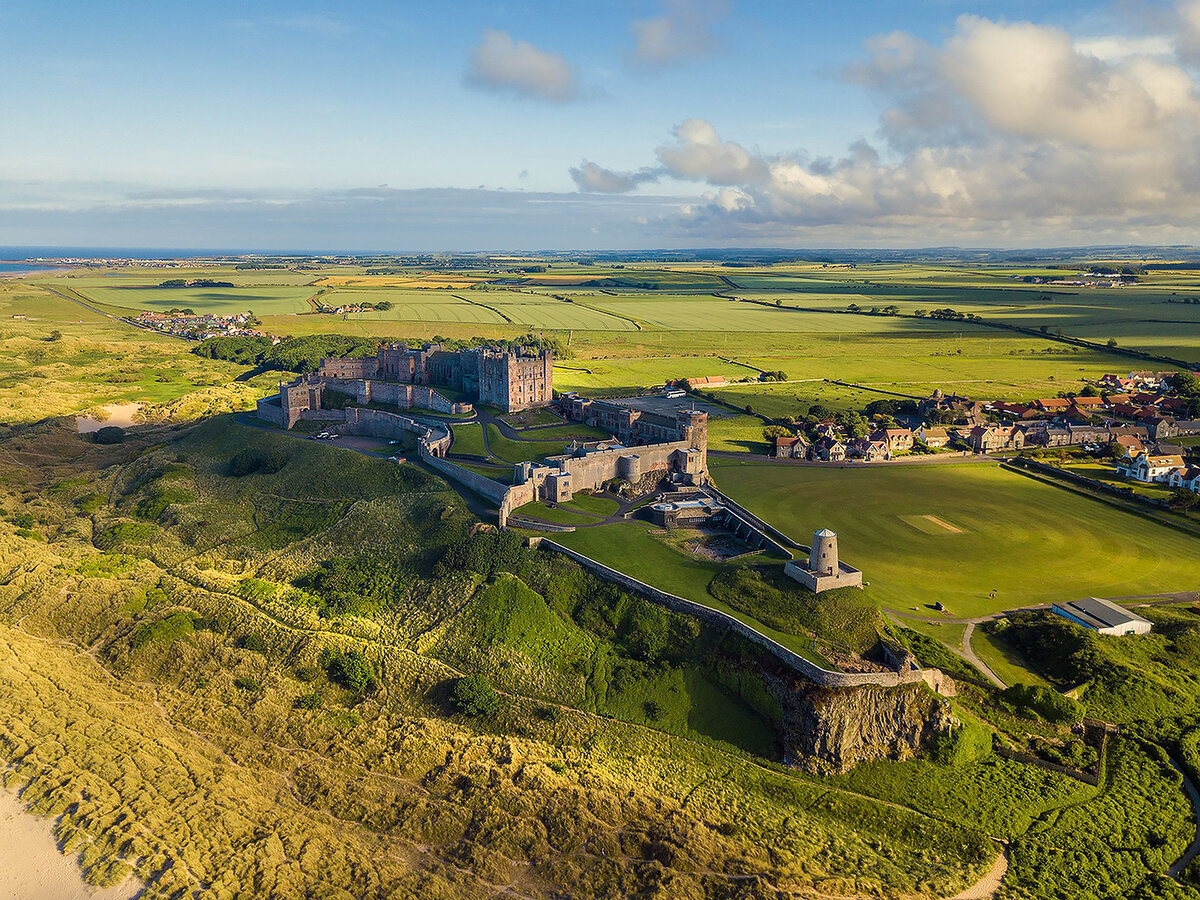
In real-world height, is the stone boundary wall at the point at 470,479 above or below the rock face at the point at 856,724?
above

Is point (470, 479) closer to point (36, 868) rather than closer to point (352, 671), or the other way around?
point (352, 671)

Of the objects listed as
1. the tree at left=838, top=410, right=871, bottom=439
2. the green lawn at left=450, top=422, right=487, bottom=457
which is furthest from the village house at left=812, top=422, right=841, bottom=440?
the green lawn at left=450, top=422, right=487, bottom=457

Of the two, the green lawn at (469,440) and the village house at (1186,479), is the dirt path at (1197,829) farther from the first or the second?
the green lawn at (469,440)

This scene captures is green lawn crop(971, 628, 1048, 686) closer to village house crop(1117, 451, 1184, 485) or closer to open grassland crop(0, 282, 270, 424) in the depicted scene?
village house crop(1117, 451, 1184, 485)

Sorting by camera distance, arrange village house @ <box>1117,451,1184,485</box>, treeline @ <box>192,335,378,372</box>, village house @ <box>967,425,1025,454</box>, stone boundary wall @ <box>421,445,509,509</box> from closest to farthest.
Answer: stone boundary wall @ <box>421,445,509,509</box>, village house @ <box>1117,451,1184,485</box>, village house @ <box>967,425,1025,454</box>, treeline @ <box>192,335,378,372</box>

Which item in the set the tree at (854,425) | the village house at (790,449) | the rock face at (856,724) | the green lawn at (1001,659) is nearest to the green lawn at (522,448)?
the village house at (790,449)

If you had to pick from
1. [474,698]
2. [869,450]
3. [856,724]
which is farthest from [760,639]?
[869,450]

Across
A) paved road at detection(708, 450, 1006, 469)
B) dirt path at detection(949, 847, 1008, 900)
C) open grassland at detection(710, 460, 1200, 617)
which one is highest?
paved road at detection(708, 450, 1006, 469)
